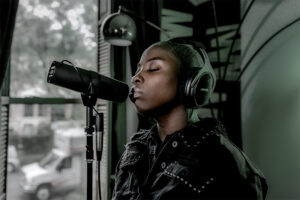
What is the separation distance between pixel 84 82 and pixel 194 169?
52cm

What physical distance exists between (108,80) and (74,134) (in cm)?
126

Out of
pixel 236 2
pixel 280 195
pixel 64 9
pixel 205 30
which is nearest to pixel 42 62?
pixel 64 9

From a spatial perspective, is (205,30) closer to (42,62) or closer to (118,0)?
(118,0)

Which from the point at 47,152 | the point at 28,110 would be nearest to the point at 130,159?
the point at 28,110

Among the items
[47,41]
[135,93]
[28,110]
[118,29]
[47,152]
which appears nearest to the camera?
[135,93]

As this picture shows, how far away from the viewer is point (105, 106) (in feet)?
6.49

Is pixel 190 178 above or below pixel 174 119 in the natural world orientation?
below

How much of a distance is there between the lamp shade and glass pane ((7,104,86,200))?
78 cm

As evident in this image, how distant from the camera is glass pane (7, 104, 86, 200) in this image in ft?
6.44

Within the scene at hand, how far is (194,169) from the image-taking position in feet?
2.78

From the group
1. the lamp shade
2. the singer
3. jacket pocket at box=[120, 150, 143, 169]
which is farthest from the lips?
the lamp shade

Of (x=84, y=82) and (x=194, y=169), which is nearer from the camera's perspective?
(x=194, y=169)

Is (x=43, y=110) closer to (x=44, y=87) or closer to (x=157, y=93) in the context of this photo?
(x=44, y=87)

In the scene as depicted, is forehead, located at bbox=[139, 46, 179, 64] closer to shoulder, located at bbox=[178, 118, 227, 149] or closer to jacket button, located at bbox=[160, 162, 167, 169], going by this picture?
shoulder, located at bbox=[178, 118, 227, 149]
